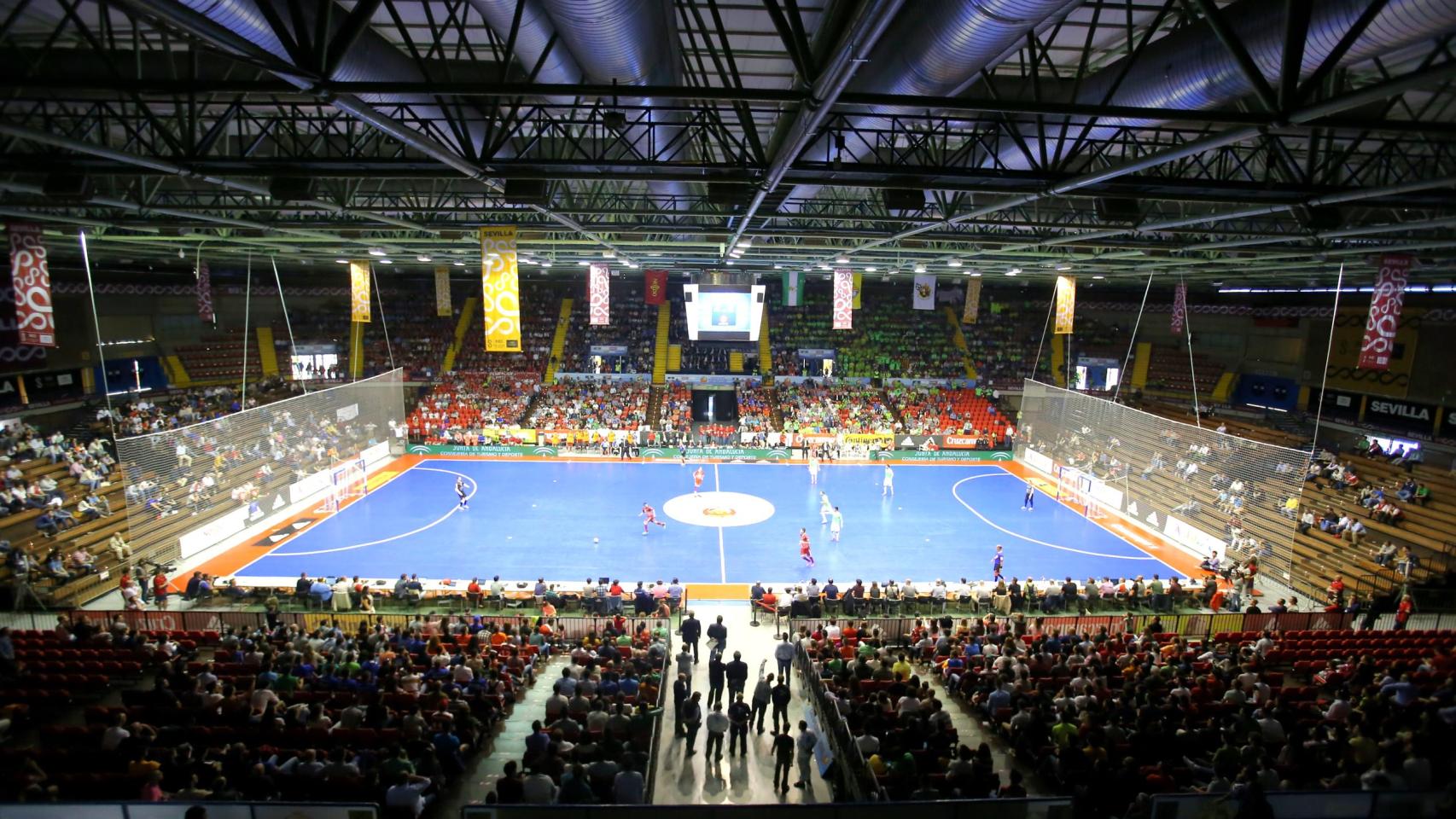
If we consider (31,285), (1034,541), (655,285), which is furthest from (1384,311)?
(31,285)

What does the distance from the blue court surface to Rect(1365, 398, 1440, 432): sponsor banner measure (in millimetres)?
21348

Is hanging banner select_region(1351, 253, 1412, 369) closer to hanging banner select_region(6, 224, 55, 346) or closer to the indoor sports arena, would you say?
the indoor sports arena

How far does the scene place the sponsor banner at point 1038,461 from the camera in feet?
119

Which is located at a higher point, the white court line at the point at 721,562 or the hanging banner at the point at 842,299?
the hanging banner at the point at 842,299

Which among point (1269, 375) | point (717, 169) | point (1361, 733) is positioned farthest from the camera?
point (1269, 375)

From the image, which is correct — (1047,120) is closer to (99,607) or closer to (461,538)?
(461,538)

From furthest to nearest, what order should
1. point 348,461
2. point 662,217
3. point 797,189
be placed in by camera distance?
point 348,461
point 662,217
point 797,189

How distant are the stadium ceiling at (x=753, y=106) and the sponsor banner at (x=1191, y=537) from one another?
10027 mm

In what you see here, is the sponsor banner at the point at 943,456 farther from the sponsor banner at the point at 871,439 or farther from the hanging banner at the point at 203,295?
the hanging banner at the point at 203,295

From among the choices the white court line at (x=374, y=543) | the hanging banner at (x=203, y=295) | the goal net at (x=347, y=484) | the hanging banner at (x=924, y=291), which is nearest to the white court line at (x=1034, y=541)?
the hanging banner at (x=924, y=291)

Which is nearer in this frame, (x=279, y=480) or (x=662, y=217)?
(x=662, y=217)

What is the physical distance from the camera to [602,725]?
10398 millimetres

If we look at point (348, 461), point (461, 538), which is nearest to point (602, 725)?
point (461, 538)

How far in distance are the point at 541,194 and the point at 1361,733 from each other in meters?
16.8
